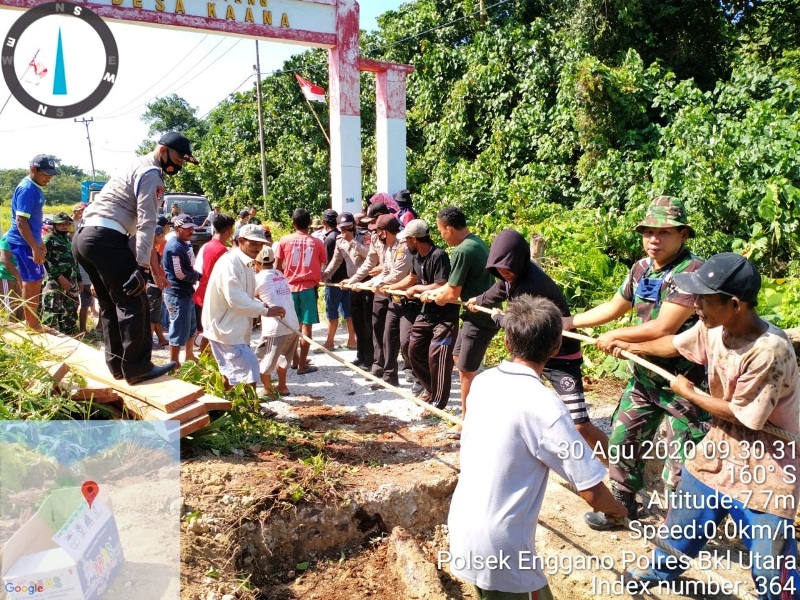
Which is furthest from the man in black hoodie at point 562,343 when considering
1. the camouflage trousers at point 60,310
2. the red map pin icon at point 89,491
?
the camouflage trousers at point 60,310

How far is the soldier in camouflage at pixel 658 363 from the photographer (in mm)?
3445

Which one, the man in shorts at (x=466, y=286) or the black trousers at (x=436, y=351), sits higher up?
the man in shorts at (x=466, y=286)

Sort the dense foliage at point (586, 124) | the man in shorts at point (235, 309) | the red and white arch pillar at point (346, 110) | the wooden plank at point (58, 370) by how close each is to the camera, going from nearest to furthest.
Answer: the wooden plank at point (58, 370), the man in shorts at point (235, 309), the dense foliage at point (586, 124), the red and white arch pillar at point (346, 110)

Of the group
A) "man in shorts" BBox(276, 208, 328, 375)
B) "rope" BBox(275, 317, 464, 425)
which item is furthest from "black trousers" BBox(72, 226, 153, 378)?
"man in shorts" BBox(276, 208, 328, 375)

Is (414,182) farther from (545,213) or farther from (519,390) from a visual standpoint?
(519,390)

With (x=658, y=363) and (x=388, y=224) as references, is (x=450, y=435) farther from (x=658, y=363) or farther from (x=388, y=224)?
(x=388, y=224)

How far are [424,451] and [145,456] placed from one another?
215 centimetres

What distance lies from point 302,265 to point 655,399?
4.55 m

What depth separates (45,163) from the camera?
6332mm

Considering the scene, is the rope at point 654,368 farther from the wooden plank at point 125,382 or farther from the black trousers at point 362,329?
the black trousers at point 362,329

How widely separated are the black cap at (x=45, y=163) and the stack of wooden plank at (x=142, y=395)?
7.62 ft

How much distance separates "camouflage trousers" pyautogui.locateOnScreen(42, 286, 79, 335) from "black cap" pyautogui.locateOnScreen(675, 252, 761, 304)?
7040 mm

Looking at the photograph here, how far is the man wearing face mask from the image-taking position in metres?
4.25

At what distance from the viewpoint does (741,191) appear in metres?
→ 8.16
